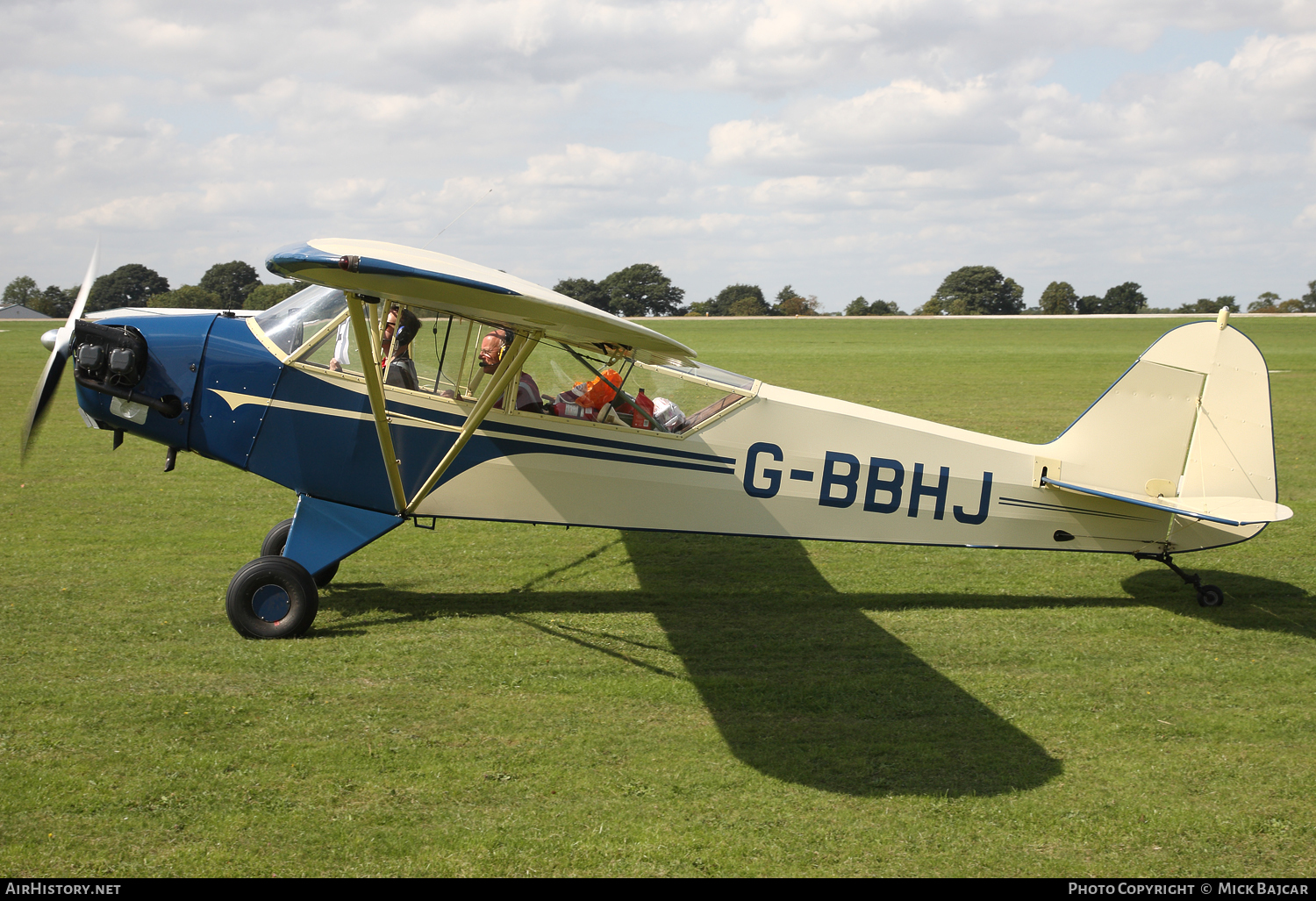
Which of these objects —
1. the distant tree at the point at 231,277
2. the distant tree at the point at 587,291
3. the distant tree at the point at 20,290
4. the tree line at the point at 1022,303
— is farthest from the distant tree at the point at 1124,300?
the distant tree at the point at 20,290

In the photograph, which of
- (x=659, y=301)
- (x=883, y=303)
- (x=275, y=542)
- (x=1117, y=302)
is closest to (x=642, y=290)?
(x=659, y=301)

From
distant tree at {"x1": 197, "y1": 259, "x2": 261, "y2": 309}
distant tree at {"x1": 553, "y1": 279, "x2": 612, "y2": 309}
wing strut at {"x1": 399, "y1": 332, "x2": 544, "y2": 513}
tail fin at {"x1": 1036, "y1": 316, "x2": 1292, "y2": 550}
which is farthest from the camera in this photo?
distant tree at {"x1": 553, "y1": 279, "x2": 612, "y2": 309}

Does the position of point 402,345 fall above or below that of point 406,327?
below

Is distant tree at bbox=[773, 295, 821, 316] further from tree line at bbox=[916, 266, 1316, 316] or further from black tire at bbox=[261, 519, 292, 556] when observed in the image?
black tire at bbox=[261, 519, 292, 556]

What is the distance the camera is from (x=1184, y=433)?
671 cm

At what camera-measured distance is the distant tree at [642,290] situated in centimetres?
9181

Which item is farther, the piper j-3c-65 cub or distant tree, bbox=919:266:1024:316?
distant tree, bbox=919:266:1024:316

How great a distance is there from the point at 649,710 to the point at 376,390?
8.36 ft

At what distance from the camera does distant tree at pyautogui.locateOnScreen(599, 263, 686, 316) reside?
91.8 m

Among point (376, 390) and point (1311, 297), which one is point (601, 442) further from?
point (1311, 297)

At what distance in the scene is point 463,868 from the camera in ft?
11.8

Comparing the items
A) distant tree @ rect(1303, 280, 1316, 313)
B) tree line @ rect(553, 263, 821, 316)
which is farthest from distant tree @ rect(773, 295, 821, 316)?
distant tree @ rect(1303, 280, 1316, 313)

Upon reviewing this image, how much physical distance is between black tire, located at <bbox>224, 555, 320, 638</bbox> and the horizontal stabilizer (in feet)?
17.4

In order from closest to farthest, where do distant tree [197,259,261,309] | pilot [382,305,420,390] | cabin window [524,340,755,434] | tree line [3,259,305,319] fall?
1. pilot [382,305,420,390]
2. cabin window [524,340,755,434]
3. tree line [3,259,305,319]
4. distant tree [197,259,261,309]
